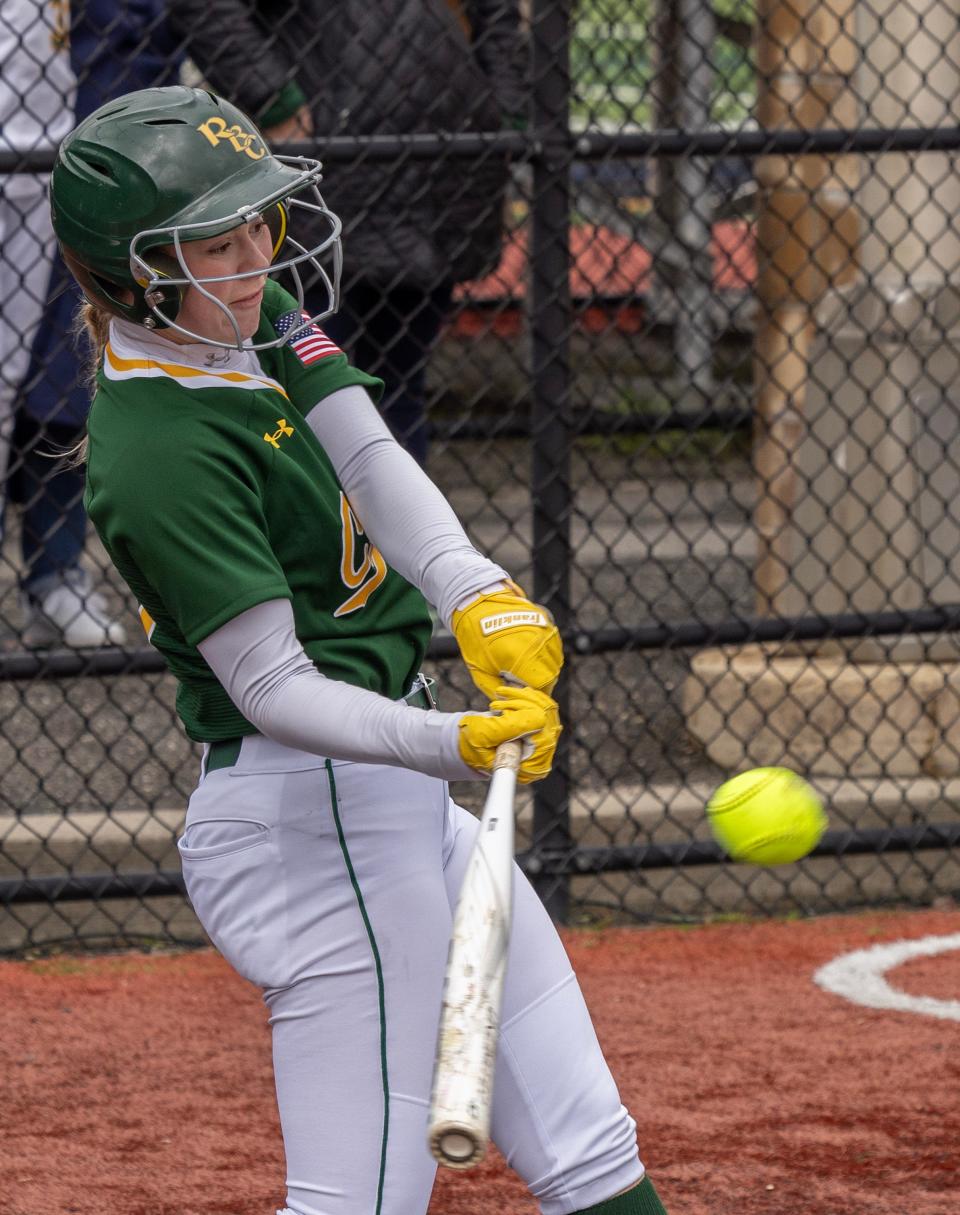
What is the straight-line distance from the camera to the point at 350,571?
2047 mm

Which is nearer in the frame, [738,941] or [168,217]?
[168,217]

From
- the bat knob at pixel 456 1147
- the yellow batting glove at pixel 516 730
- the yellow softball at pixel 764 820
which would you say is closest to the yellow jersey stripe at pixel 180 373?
the yellow batting glove at pixel 516 730

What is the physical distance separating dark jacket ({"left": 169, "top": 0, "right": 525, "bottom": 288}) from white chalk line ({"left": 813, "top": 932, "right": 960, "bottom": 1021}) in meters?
1.99

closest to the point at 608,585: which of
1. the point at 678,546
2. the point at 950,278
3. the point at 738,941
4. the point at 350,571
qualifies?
the point at 678,546

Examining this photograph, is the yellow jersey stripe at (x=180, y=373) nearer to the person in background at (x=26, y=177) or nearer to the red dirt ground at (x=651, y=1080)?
the red dirt ground at (x=651, y=1080)

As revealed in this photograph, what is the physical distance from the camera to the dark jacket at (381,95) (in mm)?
4426

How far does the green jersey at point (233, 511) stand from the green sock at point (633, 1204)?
2.13ft

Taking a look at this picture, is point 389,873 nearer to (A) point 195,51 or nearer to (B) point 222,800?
Result: (B) point 222,800

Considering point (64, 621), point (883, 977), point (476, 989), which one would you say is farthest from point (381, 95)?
point (476, 989)

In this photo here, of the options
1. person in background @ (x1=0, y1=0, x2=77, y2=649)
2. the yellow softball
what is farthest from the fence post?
the yellow softball

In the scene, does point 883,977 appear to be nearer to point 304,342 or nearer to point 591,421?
point 591,421

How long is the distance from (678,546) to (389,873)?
16.3 ft

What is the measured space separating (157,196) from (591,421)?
3402 millimetres

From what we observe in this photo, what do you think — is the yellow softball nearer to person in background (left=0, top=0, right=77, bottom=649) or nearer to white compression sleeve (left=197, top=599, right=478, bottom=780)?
white compression sleeve (left=197, top=599, right=478, bottom=780)
